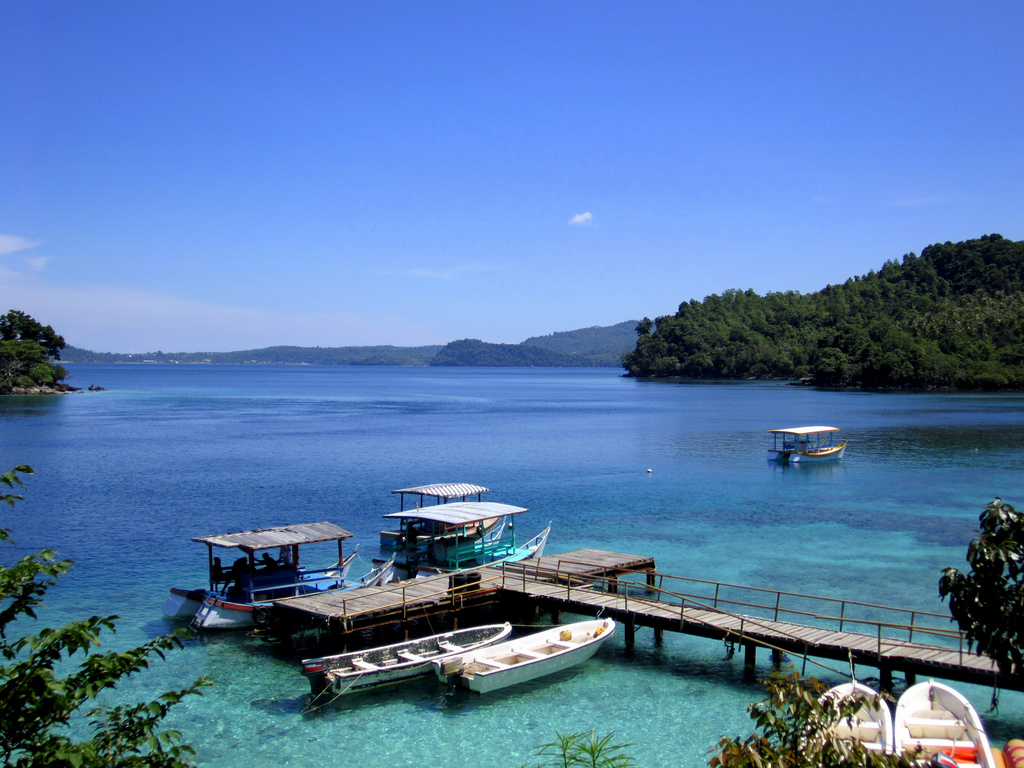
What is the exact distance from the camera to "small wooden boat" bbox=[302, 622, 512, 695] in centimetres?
1911

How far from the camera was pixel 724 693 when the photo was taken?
19547 millimetres

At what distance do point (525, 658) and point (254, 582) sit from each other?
31.1 ft

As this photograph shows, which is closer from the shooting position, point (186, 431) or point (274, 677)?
point (274, 677)

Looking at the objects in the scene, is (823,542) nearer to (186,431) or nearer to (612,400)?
(186,431)

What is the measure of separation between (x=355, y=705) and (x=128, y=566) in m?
16.3

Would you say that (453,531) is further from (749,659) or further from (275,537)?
Answer: (749,659)

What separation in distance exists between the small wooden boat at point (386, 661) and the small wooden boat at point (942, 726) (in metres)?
10.3

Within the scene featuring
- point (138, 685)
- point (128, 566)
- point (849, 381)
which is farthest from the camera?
point (849, 381)

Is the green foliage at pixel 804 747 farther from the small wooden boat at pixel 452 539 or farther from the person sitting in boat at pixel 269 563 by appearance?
the person sitting in boat at pixel 269 563

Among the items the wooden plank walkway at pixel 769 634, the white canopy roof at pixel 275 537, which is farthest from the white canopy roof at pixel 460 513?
the white canopy roof at pixel 275 537

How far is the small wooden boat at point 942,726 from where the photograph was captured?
1394 centimetres

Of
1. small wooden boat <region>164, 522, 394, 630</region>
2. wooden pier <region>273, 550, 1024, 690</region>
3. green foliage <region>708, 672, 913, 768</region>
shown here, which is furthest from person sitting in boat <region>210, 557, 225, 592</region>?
green foliage <region>708, 672, 913, 768</region>

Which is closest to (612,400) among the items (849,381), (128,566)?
(849,381)

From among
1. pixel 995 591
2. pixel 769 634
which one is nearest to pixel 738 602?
pixel 769 634
